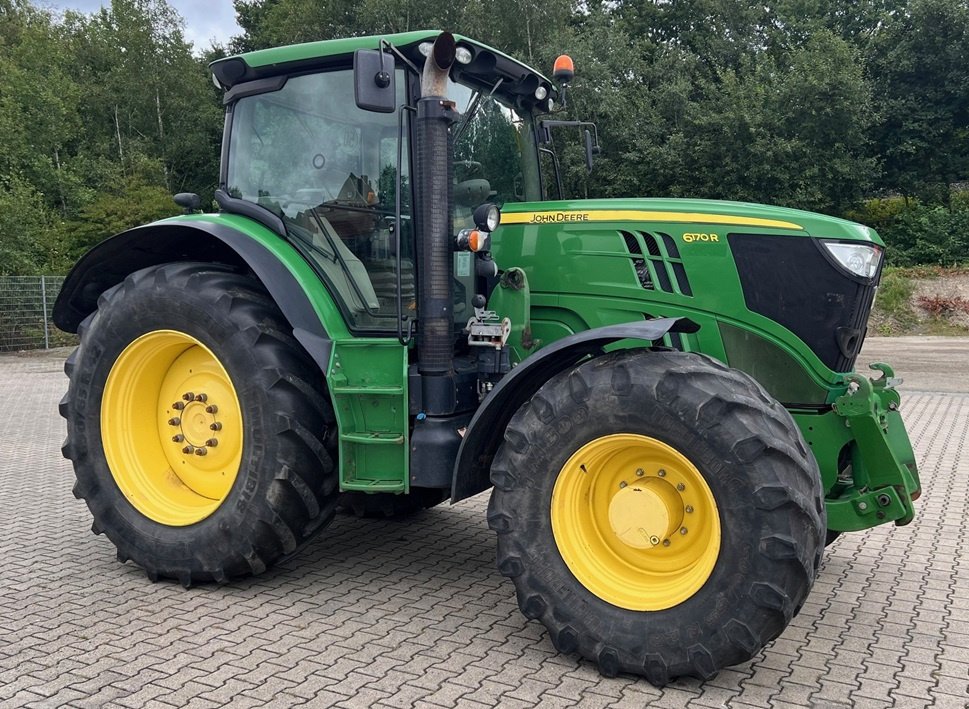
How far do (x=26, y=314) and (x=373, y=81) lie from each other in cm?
1808

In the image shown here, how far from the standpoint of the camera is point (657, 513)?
129 inches

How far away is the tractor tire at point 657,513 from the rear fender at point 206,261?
1195mm

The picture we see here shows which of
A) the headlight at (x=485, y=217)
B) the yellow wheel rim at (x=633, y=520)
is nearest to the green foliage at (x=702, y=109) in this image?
the headlight at (x=485, y=217)

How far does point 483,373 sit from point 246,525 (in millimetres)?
1291

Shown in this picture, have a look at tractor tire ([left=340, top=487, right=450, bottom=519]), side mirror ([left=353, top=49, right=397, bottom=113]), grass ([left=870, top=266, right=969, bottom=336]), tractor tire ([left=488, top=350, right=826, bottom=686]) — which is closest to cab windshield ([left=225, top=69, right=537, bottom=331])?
side mirror ([left=353, top=49, right=397, bottom=113])

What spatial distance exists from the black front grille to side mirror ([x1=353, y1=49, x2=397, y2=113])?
1615mm

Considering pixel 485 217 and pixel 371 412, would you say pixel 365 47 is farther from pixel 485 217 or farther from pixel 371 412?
pixel 371 412

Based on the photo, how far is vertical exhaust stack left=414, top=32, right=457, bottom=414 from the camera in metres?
3.87

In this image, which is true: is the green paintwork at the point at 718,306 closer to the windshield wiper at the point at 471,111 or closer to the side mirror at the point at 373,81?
the windshield wiper at the point at 471,111

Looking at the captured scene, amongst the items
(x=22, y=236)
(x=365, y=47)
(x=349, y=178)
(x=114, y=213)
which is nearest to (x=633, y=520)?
(x=349, y=178)

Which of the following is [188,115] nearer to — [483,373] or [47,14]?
[47,14]

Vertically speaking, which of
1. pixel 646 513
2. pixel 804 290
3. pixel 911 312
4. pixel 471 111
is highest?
pixel 471 111

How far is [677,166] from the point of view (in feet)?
101

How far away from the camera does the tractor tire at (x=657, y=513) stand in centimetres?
301
